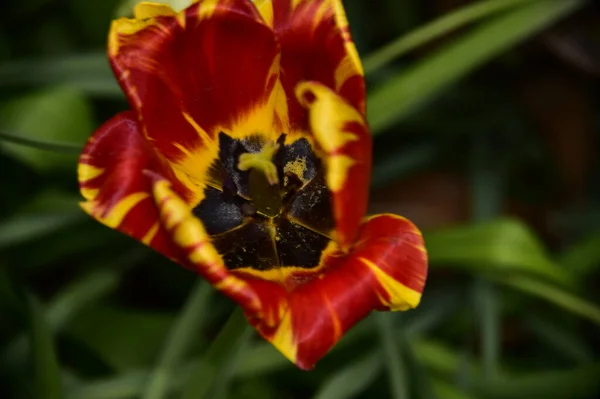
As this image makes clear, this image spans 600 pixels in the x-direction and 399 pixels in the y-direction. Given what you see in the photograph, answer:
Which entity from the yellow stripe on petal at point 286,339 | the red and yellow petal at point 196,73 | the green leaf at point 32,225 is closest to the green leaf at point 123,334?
the green leaf at point 32,225

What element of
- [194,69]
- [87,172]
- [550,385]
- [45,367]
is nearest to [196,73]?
[194,69]

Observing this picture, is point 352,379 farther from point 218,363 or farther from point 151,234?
point 151,234

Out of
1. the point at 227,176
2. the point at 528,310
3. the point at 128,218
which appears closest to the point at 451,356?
the point at 528,310

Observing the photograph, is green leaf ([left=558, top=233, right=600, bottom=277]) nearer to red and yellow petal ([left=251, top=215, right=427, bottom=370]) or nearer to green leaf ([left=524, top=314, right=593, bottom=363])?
green leaf ([left=524, top=314, right=593, bottom=363])

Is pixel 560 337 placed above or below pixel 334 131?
below

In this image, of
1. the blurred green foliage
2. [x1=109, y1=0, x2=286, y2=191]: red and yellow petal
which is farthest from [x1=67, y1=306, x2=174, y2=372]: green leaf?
[x1=109, y1=0, x2=286, y2=191]: red and yellow petal

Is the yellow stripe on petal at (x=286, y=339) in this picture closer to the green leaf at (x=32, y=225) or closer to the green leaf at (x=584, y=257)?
the green leaf at (x=32, y=225)

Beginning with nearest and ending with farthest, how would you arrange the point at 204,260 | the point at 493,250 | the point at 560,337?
the point at 204,260 → the point at 493,250 → the point at 560,337
